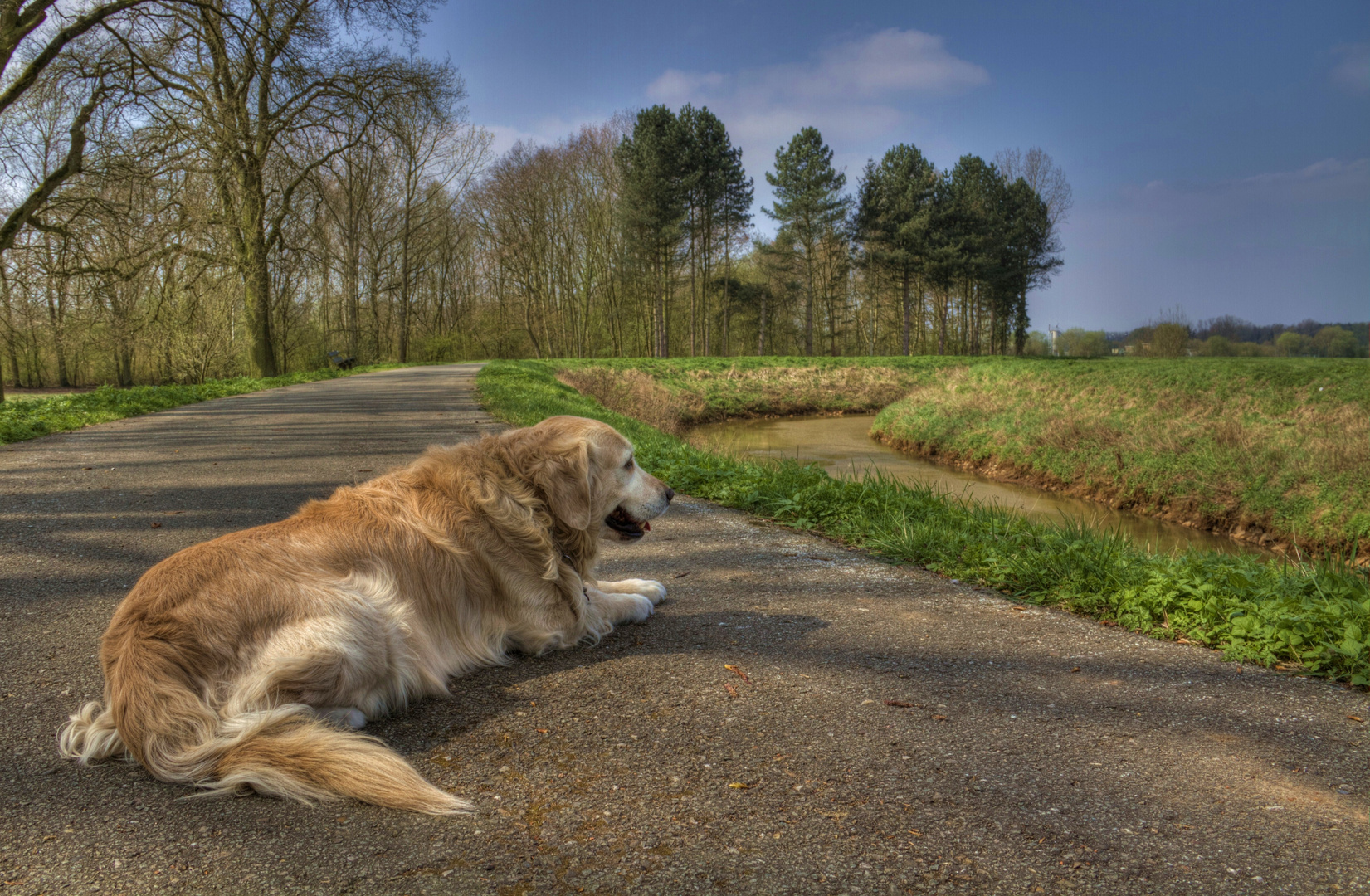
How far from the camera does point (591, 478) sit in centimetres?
355

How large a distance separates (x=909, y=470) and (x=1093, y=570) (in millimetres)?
11352

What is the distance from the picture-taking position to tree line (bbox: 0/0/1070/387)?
15.5 metres

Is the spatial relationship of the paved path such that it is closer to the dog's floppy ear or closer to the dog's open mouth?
the dog's open mouth

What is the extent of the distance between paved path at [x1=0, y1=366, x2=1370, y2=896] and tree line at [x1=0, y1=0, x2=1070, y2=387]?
Answer: 613 inches

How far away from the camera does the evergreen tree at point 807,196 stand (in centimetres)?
4278

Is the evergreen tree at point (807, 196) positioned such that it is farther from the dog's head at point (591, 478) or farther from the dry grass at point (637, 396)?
the dog's head at point (591, 478)

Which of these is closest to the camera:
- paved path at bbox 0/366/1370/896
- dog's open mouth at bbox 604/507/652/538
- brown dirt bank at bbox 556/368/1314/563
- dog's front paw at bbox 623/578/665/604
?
paved path at bbox 0/366/1370/896

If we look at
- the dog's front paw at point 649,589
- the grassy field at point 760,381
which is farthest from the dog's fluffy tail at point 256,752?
the grassy field at point 760,381

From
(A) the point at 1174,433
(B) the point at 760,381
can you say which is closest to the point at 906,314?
(B) the point at 760,381

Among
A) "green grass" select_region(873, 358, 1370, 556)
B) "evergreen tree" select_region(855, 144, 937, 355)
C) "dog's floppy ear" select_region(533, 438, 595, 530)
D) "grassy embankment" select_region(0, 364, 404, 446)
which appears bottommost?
"green grass" select_region(873, 358, 1370, 556)

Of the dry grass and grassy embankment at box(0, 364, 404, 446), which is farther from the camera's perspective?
the dry grass

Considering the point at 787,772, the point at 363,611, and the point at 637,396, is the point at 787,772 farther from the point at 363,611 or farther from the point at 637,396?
the point at 637,396

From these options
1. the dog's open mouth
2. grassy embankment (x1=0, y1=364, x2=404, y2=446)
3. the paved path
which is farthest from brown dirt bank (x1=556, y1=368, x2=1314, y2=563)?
grassy embankment (x1=0, y1=364, x2=404, y2=446)

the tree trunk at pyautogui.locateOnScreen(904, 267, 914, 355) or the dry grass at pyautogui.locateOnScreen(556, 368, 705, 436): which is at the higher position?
the tree trunk at pyautogui.locateOnScreen(904, 267, 914, 355)
